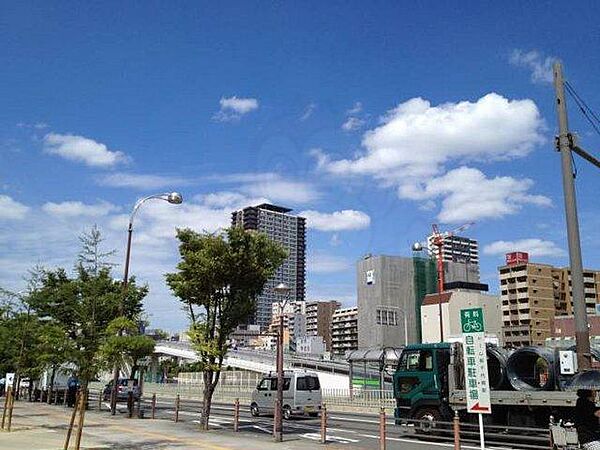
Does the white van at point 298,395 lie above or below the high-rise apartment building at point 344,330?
below

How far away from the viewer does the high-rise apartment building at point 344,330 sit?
176m

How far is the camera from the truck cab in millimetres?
18797

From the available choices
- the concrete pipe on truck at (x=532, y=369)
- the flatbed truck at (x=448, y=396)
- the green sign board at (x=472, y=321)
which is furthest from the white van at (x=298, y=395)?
the green sign board at (x=472, y=321)

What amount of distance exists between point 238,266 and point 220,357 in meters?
3.41

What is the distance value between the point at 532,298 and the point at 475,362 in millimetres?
113900

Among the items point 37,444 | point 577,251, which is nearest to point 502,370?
point 577,251

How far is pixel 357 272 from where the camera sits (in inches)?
5428

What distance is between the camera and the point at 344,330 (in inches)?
7101

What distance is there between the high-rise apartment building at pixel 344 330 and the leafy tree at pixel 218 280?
513ft

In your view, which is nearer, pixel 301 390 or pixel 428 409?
pixel 428 409

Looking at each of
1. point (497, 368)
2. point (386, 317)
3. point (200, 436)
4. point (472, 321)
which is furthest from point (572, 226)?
point (386, 317)

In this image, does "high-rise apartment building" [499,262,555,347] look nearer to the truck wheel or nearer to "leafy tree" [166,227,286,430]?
the truck wheel

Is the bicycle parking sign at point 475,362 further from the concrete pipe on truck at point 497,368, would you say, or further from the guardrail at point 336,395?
the guardrail at point 336,395

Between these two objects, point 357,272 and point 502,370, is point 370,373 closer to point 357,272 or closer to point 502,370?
point 502,370
